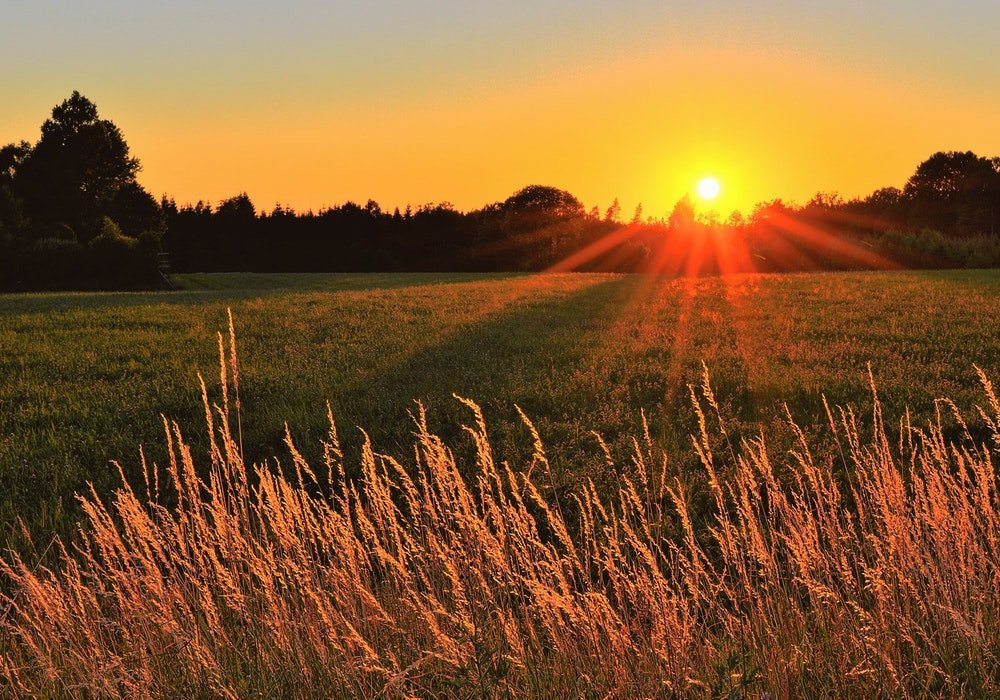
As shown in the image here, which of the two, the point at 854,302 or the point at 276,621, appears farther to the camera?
the point at 854,302

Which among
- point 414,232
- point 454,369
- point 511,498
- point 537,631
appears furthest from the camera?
point 414,232

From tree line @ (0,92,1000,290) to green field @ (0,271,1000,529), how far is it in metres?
19.9

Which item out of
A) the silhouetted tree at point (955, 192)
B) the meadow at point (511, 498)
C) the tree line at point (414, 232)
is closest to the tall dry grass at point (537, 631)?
the meadow at point (511, 498)

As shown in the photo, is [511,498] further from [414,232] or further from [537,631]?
[414,232]

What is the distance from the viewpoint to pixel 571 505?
21.9 feet

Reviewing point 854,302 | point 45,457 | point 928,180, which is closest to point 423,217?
point 928,180

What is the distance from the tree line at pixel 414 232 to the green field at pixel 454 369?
19.9 meters

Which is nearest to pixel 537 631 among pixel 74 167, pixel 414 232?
pixel 74 167

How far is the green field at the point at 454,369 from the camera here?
8.05 metres

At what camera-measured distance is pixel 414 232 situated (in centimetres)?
6575

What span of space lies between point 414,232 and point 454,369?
56.2 meters

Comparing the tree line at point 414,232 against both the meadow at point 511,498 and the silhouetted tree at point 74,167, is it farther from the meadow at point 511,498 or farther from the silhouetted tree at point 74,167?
the meadow at point 511,498

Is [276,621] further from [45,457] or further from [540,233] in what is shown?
[540,233]

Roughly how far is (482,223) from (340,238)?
39.8ft
